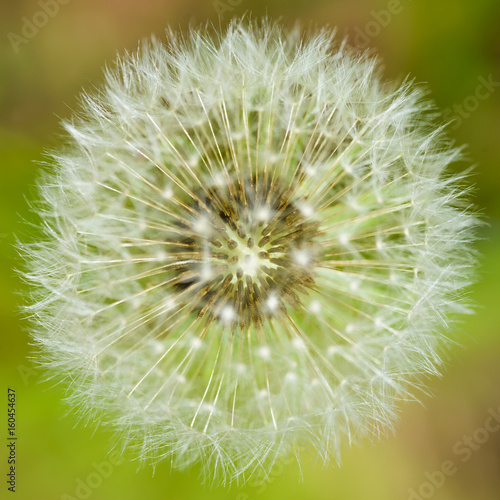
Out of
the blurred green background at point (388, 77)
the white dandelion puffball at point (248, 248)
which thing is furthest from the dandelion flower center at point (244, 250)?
the blurred green background at point (388, 77)

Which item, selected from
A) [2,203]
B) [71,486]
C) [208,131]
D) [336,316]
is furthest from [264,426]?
[2,203]

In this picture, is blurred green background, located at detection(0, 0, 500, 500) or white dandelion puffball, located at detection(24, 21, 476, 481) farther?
blurred green background, located at detection(0, 0, 500, 500)

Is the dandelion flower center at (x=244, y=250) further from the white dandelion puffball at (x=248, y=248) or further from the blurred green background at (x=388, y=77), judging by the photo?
the blurred green background at (x=388, y=77)

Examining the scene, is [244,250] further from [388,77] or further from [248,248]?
[388,77]

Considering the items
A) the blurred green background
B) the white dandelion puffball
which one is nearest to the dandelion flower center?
the white dandelion puffball

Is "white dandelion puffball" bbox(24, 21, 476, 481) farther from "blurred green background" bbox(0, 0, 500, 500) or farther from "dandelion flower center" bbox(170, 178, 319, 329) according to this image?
"blurred green background" bbox(0, 0, 500, 500)

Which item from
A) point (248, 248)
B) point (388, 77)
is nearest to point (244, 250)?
point (248, 248)
